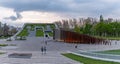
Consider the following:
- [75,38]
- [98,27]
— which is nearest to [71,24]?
[98,27]

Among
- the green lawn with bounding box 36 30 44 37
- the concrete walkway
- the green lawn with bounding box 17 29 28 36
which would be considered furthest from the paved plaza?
the green lawn with bounding box 36 30 44 37

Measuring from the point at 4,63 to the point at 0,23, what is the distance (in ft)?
471

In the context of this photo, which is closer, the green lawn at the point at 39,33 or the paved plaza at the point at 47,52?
the paved plaza at the point at 47,52

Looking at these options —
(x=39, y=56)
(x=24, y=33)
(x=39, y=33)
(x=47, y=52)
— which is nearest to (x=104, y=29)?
(x=39, y=33)

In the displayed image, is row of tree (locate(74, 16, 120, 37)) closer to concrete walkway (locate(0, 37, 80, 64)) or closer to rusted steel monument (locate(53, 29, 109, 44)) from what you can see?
rusted steel monument (locate(53, 29, 109, 44))

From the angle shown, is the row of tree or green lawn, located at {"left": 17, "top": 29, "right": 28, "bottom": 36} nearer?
the row of tree

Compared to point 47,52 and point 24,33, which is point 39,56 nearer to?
point 47,52

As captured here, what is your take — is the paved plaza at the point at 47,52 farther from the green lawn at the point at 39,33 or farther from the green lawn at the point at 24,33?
the green lawn at the point at 39,33

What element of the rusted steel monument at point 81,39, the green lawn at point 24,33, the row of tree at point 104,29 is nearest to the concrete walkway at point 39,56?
the rusted steel monument at point 81,39

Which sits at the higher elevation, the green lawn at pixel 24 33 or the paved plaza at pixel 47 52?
the green lawn at pixel 24 33

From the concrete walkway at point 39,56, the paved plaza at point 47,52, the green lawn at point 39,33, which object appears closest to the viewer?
the concrete walkway at point 39,56

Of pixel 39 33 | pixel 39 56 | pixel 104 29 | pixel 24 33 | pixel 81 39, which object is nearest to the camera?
pixel 39 56

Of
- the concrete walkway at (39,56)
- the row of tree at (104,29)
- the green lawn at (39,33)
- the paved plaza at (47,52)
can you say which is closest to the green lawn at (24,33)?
the green lawn at (39,33)

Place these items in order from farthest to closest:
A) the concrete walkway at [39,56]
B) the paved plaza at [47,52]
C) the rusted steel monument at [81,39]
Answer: the rusted steel monument at [81,39], the paved plaza at [47,52], the concrete walkway at [39,56]
